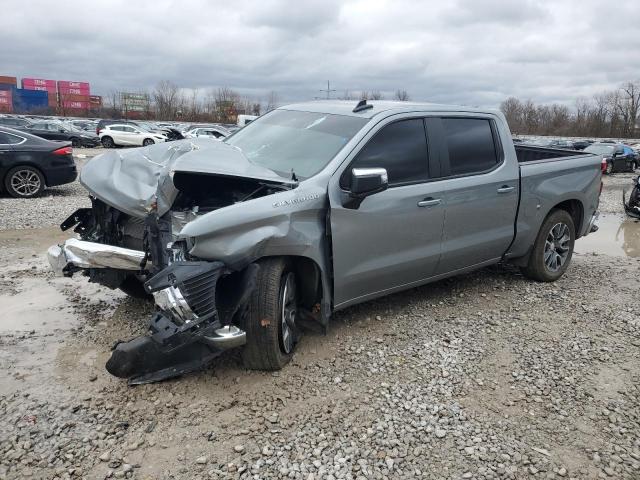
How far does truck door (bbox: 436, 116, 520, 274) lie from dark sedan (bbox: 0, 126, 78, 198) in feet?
30.6

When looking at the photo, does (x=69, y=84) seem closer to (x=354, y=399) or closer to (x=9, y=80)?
(x=9, y=80)

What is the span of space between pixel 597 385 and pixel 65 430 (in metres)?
3.56

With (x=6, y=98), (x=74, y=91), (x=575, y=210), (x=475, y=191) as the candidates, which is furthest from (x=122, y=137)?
(x=74, y=91)

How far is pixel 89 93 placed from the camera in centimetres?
9344

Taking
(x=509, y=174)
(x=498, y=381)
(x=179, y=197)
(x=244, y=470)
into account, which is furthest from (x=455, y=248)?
(x=244, y=470)

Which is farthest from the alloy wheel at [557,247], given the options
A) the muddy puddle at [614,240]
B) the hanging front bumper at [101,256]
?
the hanging front bumper at [101,256]

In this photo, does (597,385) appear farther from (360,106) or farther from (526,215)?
(360,106)

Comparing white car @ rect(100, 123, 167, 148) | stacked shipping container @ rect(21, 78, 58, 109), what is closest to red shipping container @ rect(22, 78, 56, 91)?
stacked shipping container @ rect(21, 78, 58, 109)

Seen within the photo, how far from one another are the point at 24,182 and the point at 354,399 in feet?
32.7

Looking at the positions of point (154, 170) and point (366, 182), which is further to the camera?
point (154, 170)

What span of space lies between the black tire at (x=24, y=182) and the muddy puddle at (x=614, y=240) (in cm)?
1041

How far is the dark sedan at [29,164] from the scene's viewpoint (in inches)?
419

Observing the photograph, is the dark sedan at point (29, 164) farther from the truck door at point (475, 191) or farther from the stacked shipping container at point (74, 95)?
the stacked shipping container at point (74, 95)

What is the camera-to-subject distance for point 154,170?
3.94 metres
